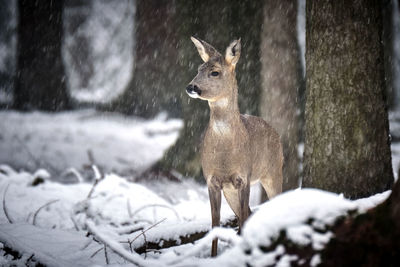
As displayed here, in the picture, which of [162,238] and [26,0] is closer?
[162,238]

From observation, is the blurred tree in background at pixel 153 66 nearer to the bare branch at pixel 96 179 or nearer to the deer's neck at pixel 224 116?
the bare branch at pixel 96 179

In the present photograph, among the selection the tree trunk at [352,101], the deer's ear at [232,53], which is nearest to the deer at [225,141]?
the deer's ear at [232,53]

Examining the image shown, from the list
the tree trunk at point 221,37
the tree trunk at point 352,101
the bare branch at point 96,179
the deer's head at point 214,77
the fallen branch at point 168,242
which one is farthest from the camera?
the tree trunk at point 221,37

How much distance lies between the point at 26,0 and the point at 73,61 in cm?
679

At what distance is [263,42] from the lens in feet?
21.0

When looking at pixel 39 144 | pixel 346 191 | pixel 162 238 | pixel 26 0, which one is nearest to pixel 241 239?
pixel 346 191

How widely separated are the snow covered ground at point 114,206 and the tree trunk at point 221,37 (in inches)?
59.3

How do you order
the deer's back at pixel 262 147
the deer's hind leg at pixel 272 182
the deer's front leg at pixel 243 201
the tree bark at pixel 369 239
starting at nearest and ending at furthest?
the tree bark at pixel 369 239, the deer's front leg at pixel 243 201, the deer's back at pixel 262 147, the deer's hind leg at pixel 272 182

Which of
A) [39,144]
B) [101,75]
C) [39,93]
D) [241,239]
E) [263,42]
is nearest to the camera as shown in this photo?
[241,239]

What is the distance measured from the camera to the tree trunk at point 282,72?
6.16 meters

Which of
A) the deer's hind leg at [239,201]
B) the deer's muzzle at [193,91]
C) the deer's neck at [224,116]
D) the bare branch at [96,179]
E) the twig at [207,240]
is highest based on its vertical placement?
the deer's muzzle at [193,91]

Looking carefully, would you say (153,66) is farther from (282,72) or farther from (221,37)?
(282,72)

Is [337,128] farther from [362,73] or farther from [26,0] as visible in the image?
[26,0]

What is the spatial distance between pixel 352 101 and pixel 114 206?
406 cm
